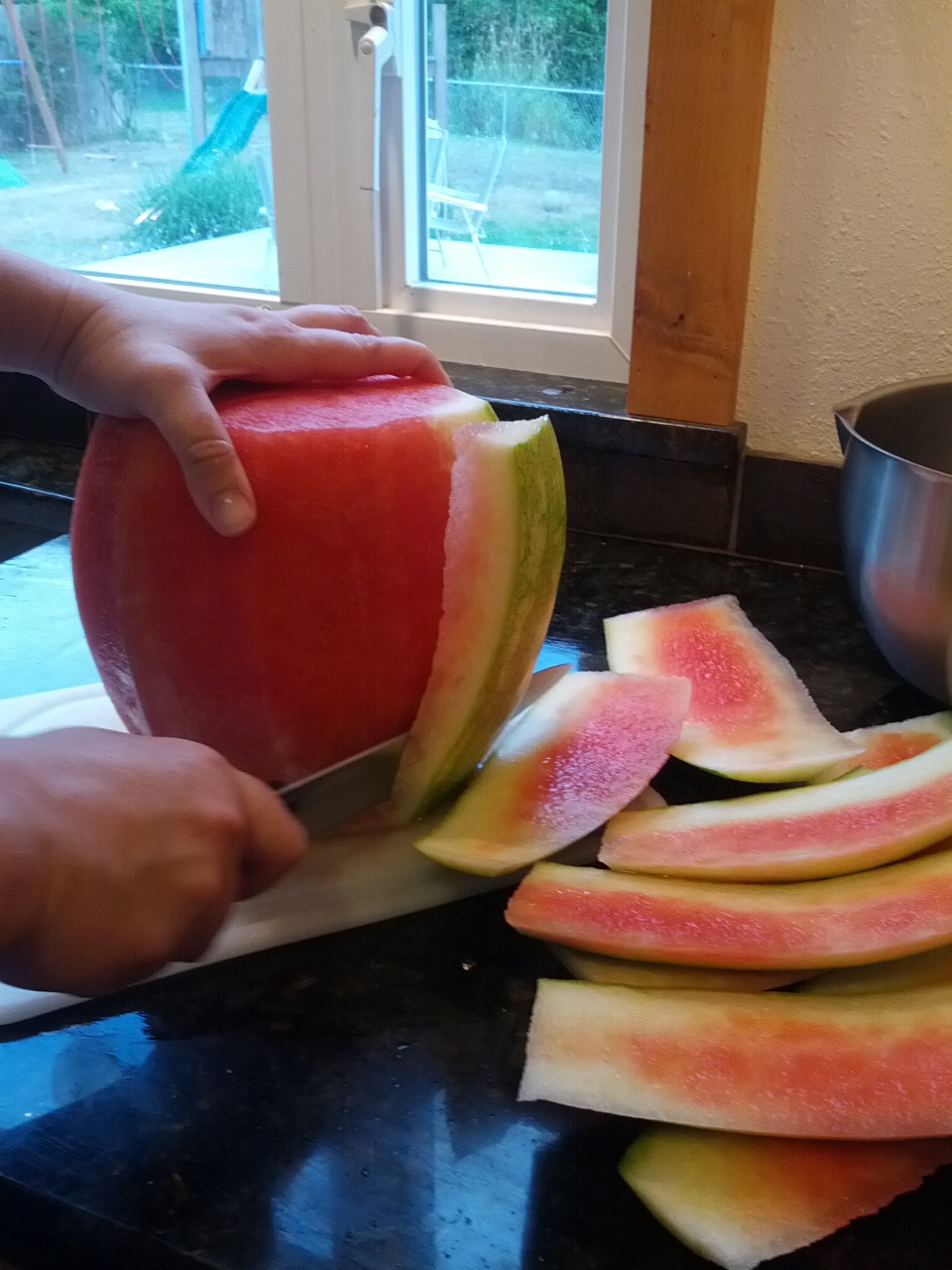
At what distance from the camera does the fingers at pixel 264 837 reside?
0.51m

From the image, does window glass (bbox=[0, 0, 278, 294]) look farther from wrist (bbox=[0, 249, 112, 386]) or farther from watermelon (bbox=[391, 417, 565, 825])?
watermelon (bbox=[391, 417, 565, 825])

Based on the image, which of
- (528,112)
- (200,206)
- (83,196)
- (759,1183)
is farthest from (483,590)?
(83,196)

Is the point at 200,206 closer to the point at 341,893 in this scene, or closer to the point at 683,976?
the point at 341,893

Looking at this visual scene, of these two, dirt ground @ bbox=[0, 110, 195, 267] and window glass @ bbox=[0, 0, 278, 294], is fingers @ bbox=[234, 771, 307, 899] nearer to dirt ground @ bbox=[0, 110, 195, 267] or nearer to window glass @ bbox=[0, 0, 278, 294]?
window glass @ bbox=[0, 0, 278, 294]

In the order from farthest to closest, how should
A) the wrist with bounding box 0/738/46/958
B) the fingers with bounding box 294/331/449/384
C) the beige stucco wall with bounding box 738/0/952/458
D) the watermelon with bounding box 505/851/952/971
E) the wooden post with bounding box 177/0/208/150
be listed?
the wooden post with bounding box 177/0/208/150 < the beige stucco wall with bounding box 738/0/952/458 < the fingers with bounding box 294/331/449/384 < the watermelon with bounding box 505/851/952/971 < the wrist with bounding box 0/738/46/958

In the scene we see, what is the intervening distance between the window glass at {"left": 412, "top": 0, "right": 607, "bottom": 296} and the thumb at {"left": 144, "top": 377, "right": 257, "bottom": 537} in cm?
78

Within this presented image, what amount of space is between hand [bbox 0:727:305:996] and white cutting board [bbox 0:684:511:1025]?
0.09 m

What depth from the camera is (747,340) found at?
1.07 meters

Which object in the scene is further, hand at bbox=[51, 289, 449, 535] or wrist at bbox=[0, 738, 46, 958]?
hand at bbox=[51, 289, 449, 535]

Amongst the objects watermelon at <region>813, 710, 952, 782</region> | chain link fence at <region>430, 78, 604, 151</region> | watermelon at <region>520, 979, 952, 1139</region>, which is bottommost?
watermelon at <region>813, 710, 952, 782</region>

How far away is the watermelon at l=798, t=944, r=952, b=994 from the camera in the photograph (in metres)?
0.54

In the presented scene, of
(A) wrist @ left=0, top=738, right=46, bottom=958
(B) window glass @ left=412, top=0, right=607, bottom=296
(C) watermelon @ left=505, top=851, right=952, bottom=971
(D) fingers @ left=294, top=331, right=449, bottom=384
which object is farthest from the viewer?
(B) window glass @ left=412, top=0, right=607, bottom=296

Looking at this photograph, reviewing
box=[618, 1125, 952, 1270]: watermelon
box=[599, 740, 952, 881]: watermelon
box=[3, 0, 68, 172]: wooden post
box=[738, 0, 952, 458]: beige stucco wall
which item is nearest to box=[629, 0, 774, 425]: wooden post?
box=[738, 0, 952, 458]: beige stucco wall

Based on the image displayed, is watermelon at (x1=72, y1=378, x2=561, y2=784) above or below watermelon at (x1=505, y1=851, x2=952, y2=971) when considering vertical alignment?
above
